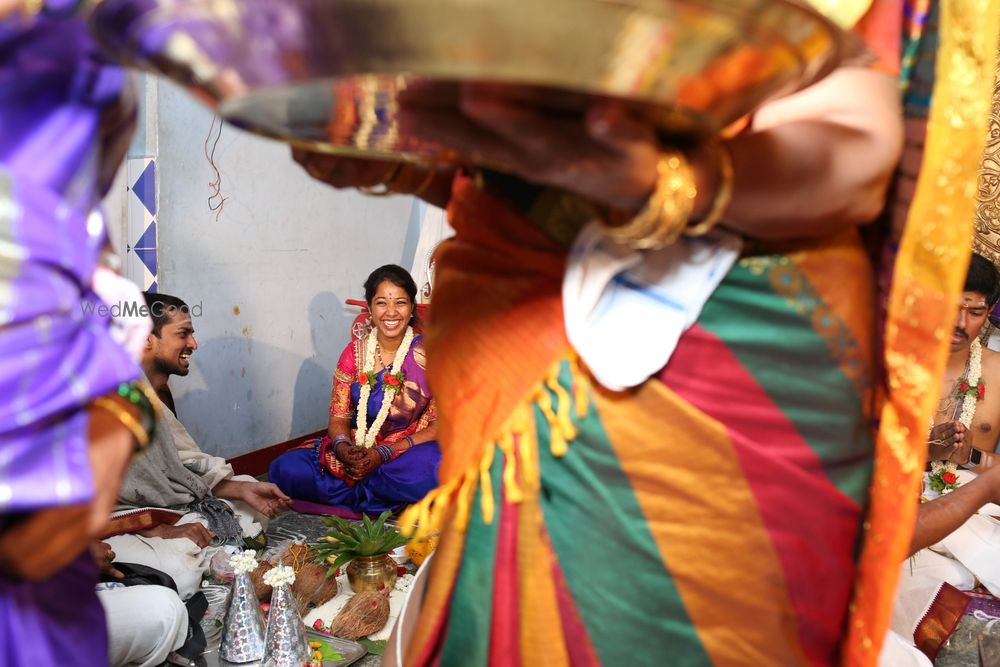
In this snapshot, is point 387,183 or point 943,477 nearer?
point 387,183

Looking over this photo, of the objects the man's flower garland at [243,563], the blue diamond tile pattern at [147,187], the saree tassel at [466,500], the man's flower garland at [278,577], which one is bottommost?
the man's flower garland at [243,563]

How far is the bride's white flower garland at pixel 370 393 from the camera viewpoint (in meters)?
4.30

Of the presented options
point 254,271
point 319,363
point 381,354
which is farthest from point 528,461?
point 319,363

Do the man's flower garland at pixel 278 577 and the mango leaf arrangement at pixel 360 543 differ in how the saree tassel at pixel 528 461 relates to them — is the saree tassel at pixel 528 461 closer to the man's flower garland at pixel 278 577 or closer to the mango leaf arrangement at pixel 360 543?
the man's flower garland at pixel 278 577

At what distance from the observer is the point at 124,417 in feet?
2.31

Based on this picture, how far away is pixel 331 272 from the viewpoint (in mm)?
5508

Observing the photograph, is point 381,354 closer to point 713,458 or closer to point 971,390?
point 971,390

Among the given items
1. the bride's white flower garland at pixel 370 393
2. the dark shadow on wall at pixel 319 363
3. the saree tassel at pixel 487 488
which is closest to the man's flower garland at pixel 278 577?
the saree tassel at pixel 487 488

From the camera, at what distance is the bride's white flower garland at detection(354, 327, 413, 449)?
169 inches

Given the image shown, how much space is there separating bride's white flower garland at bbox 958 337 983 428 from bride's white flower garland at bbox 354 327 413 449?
8.57 ft

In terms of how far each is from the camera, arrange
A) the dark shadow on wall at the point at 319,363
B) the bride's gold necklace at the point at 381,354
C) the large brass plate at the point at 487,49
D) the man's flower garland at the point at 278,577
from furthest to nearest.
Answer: the dark shadow on wall at the point at 319,363 → the bride's gold necklace at the point at 381,354 → the man's flower garland at the point at 278,577 → the large brass plate at the point at 487,49

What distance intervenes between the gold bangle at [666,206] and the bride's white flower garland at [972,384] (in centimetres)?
307

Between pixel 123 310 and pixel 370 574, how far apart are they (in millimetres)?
2218

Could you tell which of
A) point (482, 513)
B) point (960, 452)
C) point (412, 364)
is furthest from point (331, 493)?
point (482, 513)
